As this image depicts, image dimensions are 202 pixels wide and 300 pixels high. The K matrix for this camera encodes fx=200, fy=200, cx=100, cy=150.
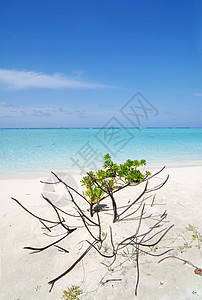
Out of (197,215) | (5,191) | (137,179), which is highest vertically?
(137,179)

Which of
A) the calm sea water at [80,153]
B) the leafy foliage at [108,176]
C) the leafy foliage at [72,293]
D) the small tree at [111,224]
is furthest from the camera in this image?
the calm sea water at [80,153]

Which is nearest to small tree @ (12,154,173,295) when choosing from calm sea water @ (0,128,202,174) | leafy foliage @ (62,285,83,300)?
leafy foliage @ (62,285,83,300)

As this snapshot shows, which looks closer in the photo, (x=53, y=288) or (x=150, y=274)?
(x=53, y=288)

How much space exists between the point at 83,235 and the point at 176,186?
2454 mm

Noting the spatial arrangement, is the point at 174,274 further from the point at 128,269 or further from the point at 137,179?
the point at 137,179

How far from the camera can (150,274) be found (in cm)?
167

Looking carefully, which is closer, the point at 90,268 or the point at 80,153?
the point at 90,268

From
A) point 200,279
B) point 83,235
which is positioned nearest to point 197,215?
point 200,279

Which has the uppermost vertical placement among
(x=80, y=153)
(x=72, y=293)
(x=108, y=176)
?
(x=108, y=176)

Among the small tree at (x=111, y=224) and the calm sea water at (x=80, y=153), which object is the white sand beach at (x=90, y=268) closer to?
the small tree at (x=111, y=224)

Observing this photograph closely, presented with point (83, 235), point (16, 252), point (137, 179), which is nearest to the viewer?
point (16, 252)

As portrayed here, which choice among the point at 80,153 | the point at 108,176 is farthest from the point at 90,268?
the point at 80,153

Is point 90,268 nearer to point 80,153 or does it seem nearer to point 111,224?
point 111,224

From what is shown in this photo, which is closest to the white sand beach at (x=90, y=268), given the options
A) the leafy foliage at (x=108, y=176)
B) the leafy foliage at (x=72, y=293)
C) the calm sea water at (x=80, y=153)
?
the leafy foliage at (x=72, y=293)
